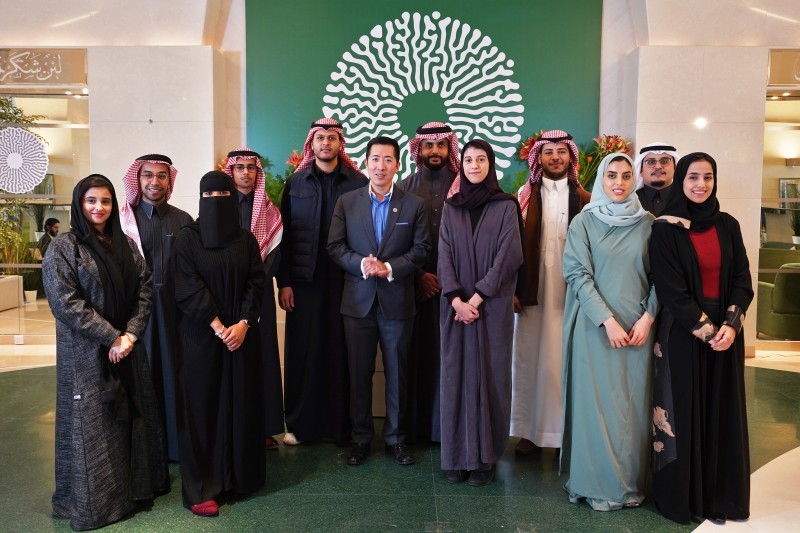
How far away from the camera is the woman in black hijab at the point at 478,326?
3281 millimetres

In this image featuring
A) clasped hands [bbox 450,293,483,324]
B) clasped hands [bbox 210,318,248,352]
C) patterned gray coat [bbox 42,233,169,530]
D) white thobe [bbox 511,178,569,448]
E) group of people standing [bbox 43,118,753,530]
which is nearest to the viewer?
patterned gray coat [bbox 42,233,169,530]

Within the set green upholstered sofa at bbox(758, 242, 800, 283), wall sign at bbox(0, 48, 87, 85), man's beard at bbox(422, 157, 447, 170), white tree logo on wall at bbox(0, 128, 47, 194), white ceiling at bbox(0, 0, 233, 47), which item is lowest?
green upholstered sofa at bbox(758, 242, 800, 283)

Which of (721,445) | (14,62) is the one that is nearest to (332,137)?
(721,445)

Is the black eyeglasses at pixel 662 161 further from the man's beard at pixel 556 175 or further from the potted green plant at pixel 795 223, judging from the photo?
the potted green plant at pixel 795 223

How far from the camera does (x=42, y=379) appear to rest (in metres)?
5.38

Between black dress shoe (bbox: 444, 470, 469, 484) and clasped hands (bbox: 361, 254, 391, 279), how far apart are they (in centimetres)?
104

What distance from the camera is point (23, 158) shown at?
6.82 metres

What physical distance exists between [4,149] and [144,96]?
66.0 inches

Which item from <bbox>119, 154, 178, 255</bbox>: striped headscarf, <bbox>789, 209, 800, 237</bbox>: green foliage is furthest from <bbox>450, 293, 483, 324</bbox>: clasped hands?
<bbox>789, 209, 800, 237</bbox>: green foliage

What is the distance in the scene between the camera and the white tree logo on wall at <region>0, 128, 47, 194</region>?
6.80 metres

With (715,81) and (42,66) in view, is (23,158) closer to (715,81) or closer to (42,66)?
(42,66)

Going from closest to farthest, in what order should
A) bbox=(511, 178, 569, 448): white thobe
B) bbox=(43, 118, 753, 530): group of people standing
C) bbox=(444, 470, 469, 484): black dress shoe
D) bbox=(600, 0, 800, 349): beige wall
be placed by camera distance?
bbox=(43, 118, 753, 530): group of people standing → bbox=(444, 470, 469, 484): black dress shoe → bbox=(511, 178, 569, 448): white thobe → bbox=(600, 0, 800, 349): beige wall

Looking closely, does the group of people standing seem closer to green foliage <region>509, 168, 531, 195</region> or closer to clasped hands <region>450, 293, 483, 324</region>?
→ clasped hands <region>450, 293, 483, 324</region>

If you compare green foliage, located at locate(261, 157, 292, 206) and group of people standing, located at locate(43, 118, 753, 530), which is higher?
green foliage, located at locate(261, 157, 292, 206)
